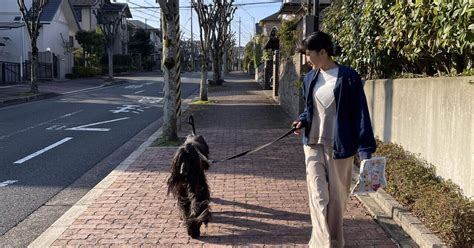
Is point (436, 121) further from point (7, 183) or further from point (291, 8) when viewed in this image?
point (291, 8)

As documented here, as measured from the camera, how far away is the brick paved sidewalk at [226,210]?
4982mm

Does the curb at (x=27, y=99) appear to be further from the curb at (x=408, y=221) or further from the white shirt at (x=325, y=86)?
the white shirt at (x=325, y=86)

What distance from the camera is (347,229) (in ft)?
17.1

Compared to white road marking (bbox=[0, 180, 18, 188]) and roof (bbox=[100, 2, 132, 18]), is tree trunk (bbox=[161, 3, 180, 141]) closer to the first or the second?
white road marking (bbox=[0, 180, 18, 188])

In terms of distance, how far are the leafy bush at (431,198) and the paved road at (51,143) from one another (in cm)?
443

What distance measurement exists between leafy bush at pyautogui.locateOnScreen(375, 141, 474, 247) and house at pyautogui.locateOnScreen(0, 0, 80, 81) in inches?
1234

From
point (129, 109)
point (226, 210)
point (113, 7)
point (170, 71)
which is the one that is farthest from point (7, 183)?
point (113, 7)

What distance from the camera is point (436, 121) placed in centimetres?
607

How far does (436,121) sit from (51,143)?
8.10 metres

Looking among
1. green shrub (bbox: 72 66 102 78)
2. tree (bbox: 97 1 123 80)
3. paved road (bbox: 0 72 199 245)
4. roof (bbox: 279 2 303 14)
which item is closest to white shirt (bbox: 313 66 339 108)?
paved road (bbox: 0 72 199 245)

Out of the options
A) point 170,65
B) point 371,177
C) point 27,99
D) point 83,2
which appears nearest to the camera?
point 371,177

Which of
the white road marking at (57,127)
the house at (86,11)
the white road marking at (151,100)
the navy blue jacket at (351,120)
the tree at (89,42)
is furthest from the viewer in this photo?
the house at (86,11)

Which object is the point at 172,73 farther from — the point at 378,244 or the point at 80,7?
the point at 80,7

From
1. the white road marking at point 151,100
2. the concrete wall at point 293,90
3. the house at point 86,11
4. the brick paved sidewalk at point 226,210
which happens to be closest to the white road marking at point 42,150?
the brick paved sidewalk at point 226,210
